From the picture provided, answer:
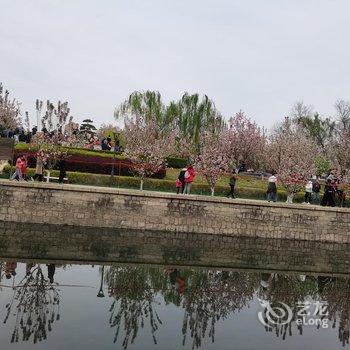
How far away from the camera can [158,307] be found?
12.3m

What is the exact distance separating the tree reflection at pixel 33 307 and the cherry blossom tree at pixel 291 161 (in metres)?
18.2

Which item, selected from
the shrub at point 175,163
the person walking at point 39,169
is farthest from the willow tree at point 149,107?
the person walking at point 39,169

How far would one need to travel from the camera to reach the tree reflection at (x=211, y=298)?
11028mm

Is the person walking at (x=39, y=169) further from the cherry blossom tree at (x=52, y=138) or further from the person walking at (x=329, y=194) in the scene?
the person walking at (x=329, y=194)

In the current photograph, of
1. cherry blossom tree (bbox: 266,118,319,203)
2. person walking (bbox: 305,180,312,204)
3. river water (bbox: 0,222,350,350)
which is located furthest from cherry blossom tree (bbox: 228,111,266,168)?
river water (bbox: 0,222,350,350)

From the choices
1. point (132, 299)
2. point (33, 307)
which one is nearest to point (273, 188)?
point (132, 299)

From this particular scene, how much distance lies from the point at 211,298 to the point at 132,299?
2103mm

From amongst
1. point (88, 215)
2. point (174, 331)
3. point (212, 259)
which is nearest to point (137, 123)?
point (88, 215)

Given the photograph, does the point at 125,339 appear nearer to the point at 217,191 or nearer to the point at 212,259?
the point at 212,259

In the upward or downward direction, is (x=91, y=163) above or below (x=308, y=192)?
above

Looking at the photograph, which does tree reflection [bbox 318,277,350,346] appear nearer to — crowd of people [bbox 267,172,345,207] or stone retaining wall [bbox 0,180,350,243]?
stone retaining wall [bbox 0,180,350,243]

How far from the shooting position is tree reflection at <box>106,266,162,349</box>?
10710 millimetres

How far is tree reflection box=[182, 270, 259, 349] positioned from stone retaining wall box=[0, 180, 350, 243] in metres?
6.94
